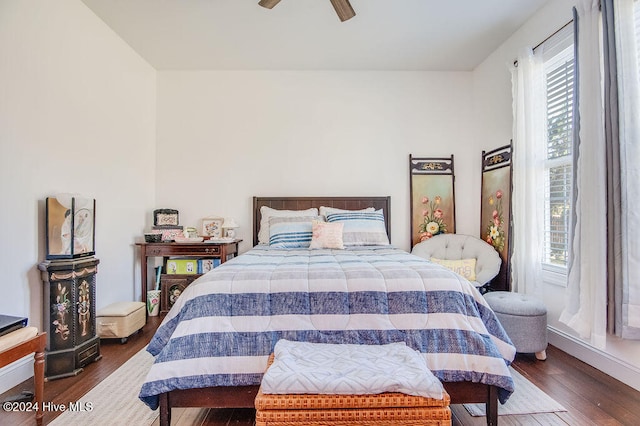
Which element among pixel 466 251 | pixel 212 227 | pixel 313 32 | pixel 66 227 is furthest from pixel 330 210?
pixel 66 227

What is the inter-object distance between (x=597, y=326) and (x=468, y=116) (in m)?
2.76

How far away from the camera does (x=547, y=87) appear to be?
2.83m

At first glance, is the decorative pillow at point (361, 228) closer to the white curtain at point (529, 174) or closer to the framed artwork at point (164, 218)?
the white curtain at point (529, 174)

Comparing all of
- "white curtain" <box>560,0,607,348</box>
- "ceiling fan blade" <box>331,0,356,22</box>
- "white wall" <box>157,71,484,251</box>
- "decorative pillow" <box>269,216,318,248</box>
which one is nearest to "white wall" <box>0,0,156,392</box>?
"white wall" <box>157,71,484,251</box>

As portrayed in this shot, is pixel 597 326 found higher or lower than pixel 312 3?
lower

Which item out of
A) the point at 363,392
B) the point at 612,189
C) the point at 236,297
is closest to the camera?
the point at 363,392

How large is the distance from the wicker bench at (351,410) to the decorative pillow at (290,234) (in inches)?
79.0

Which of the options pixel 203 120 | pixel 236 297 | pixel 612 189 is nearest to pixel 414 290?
pixel 236 297

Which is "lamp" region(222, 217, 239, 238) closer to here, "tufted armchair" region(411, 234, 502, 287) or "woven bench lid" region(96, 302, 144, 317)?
"woven bench lid" region(96, 302, 144, 317)

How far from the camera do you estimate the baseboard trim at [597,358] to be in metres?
2.06

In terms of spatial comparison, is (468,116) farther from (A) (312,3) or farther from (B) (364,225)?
(A) (312,3)

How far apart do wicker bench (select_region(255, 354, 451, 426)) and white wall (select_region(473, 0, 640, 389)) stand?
1734 mm

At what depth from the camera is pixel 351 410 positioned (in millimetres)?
1247

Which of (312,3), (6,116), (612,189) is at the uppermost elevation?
(312,3)
